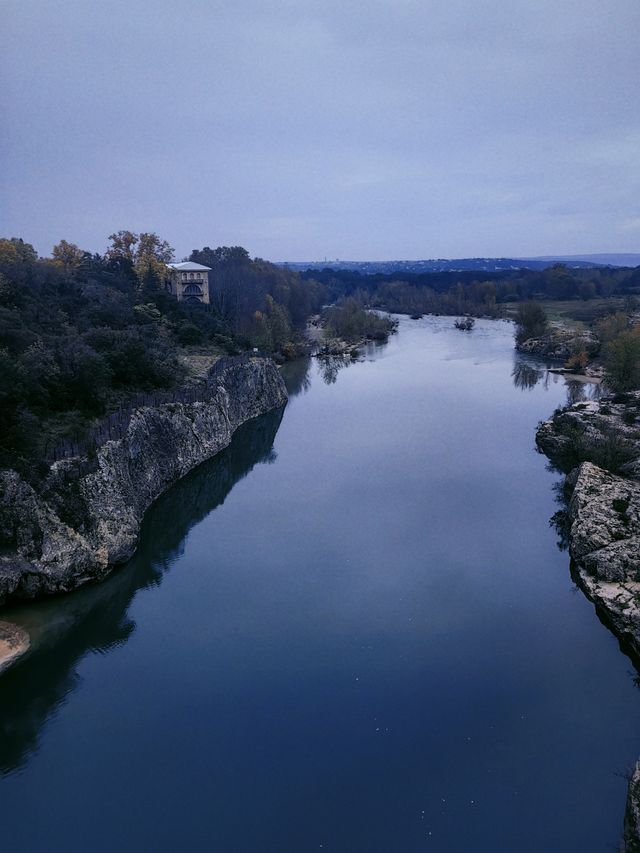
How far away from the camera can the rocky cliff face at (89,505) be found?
1772 cm

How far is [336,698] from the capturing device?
1462 cm

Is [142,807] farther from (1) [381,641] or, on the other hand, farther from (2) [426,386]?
(2) [426,386]

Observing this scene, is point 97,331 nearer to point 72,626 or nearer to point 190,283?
point 72,626

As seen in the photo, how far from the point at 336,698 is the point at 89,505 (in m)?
10.9

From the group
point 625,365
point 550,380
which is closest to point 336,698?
point 625,365

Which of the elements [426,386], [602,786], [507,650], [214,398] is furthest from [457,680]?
[426,386]

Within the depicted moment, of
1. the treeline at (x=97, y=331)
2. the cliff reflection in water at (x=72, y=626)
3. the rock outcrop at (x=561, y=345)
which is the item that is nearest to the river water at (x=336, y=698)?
the cliff reflection in water at (x=72, y=626)

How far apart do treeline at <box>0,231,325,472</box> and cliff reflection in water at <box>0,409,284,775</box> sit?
486cm

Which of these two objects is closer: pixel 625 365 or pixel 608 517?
pixel 608 517

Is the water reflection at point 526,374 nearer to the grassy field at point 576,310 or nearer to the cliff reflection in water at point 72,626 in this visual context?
the grassy field at point 576,310

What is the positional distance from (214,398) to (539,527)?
2015cm

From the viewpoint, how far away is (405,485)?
28000 mm

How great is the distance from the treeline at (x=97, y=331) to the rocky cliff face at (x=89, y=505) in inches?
56.0

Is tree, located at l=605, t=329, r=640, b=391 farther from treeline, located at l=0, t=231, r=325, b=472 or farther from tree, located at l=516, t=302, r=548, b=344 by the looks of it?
tree, located at l=516, t=302, r=548, b=344
